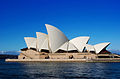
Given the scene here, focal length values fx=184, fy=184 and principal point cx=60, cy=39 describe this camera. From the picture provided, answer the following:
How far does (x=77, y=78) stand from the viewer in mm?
29031

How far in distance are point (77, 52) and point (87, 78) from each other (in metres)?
52.8

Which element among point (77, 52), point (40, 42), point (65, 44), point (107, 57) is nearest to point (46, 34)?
point (40, 42)

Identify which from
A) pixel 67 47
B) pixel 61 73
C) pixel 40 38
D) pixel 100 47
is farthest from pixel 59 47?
pixel 61 73

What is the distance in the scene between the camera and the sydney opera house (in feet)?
258

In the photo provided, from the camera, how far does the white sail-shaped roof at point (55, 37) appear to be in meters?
78.8

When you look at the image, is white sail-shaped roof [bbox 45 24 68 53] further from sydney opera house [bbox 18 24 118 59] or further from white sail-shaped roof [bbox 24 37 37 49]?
white sail-shaped roof [bbox 24 37 37 49]

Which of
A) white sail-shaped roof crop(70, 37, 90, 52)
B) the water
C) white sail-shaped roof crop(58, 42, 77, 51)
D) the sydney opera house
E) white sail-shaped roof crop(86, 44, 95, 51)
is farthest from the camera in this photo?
white sail-shaped roof crop(58, 42, 77, 51)

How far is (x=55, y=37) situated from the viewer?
79812 millimetres

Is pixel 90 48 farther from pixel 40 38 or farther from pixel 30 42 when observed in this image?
pixel 30 42

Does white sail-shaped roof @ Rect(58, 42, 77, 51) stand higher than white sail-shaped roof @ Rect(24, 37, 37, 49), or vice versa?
white sail-shaped roof @ Rect(24, 37, 37, 49)

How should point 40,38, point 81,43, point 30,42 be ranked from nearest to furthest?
point 40,38 → point 81,43 → point 30,42

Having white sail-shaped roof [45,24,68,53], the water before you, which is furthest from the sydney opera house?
the water

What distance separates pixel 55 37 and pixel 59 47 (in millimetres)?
5545

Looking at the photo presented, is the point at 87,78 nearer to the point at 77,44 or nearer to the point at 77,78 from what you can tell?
the point at 77,78
